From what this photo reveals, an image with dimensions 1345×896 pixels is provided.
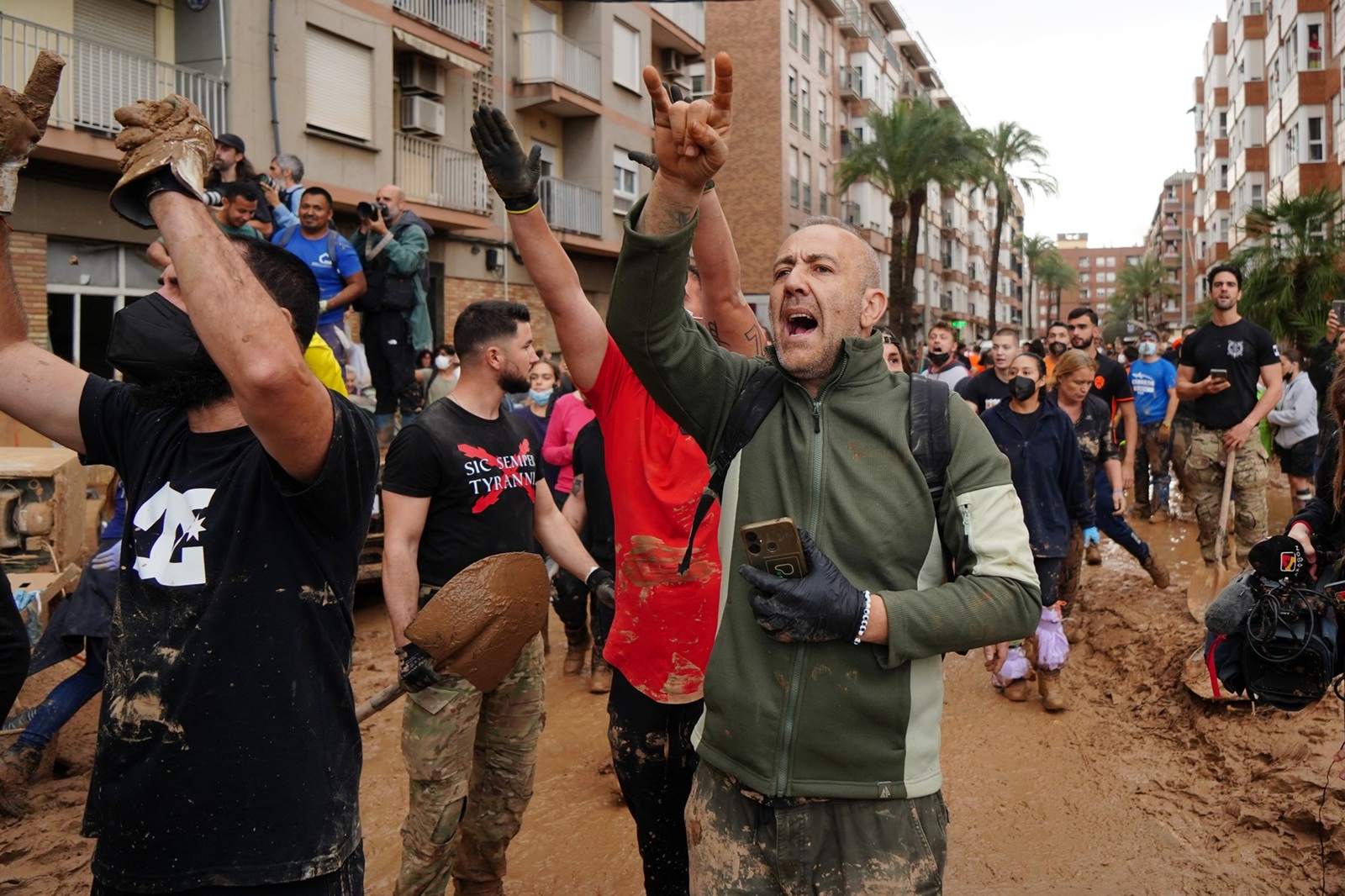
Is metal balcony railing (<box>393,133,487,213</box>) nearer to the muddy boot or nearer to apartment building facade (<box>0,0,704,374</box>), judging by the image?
apartment building facade (<box>0,0,704,374</box>)

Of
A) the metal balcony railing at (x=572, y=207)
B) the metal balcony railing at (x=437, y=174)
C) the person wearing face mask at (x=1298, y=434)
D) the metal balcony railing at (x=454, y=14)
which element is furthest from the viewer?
the metal balcony railing at (x=572, y=207)

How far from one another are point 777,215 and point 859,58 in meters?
14.9

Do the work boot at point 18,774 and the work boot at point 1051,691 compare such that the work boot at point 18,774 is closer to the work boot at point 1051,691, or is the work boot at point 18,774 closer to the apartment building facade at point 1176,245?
the work boot at point 1051,691

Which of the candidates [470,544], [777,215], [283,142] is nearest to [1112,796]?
[470,544]

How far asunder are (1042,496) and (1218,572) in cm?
262

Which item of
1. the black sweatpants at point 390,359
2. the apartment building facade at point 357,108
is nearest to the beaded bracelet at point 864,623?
the black sweatpants at point 390,359

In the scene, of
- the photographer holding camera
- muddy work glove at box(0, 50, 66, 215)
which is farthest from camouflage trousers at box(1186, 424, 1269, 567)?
muddy work glove at box(0, 50, 66, 215)

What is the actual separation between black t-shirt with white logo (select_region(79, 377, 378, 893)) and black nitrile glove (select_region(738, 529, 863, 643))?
0.95 meters

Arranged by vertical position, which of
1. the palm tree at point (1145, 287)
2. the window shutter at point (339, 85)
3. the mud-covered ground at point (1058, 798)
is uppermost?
the palm tree at point (1145, 287)

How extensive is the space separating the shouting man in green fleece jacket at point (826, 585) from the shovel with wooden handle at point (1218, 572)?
20.8 ft

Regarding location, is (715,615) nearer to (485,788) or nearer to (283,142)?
(485,788)

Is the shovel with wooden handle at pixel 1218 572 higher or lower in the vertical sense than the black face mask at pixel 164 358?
lower

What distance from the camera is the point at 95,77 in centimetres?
1418

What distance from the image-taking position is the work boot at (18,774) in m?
5.01
